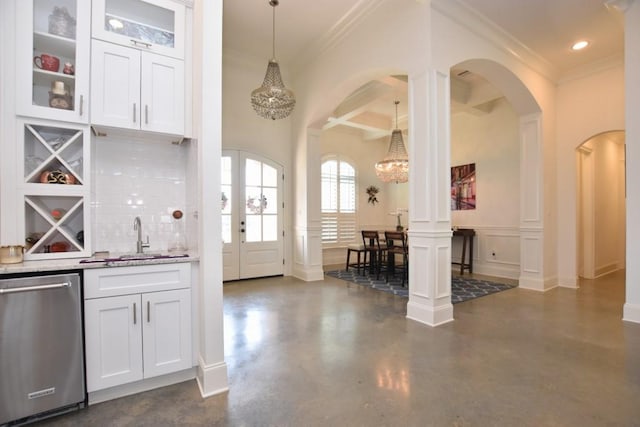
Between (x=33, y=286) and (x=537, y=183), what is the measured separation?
624cm

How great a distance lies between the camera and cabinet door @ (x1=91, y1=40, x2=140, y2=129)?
2.19 metres

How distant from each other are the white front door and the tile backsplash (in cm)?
261

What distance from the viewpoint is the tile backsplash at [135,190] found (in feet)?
8.19

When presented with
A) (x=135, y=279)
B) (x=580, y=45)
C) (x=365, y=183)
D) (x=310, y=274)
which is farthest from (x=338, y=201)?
(x=135, y=279)

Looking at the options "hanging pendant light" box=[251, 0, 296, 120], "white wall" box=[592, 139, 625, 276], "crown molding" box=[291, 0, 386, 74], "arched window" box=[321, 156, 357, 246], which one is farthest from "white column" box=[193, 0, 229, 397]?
"white wall" box=[592, 139, 625, 276]

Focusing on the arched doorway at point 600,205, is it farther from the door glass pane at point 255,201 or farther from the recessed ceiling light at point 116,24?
the recessed ceiling light at point 116,24

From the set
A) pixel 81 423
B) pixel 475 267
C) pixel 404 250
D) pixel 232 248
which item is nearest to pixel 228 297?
pixel 232 248

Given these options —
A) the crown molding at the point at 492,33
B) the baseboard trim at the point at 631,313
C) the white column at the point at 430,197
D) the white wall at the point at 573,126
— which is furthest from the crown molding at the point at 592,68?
the baseboard trim at the point at 631,313

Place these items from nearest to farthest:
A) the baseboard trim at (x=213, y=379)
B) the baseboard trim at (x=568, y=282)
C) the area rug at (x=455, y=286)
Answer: the baseboard trim at (x=213, y=379) < the area rug at (x=455, y=286) < the baseboard trim at (x=568, y=282)

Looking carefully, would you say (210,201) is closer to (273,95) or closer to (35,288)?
(35,288)

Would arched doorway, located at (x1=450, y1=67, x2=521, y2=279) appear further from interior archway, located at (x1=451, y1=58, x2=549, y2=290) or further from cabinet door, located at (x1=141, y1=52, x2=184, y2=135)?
cabinet door, located at (x1=141, y1=52, x2=184, y2=135)

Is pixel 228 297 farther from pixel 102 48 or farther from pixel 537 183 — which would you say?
pixel 537 183

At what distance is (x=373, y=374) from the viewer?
2.29m

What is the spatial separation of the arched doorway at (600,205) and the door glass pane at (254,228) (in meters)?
5.61
